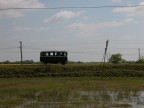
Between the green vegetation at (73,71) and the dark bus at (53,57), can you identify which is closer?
the green vegetation at (73,71)

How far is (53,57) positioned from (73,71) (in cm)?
997

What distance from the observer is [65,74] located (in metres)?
52.7

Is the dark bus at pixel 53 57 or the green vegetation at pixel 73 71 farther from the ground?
the dark bus at pixel 53 57

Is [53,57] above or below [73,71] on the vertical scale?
above

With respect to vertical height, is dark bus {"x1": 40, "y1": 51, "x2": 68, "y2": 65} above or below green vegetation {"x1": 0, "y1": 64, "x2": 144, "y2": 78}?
above

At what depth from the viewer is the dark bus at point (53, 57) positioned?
63688 millimetres

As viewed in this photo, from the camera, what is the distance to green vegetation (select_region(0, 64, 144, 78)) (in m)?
52.7

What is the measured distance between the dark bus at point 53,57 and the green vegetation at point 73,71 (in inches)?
309

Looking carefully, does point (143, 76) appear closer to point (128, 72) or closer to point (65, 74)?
point (128, 72)

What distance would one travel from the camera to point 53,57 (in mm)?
63656

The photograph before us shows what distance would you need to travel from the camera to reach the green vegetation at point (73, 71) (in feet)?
173

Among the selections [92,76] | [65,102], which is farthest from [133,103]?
[92,76]

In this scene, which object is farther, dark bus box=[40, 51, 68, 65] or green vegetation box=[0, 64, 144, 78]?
dark bus box=[40, 51, 68, 65]

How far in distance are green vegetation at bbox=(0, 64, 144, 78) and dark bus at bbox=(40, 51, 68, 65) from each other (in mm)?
7841
